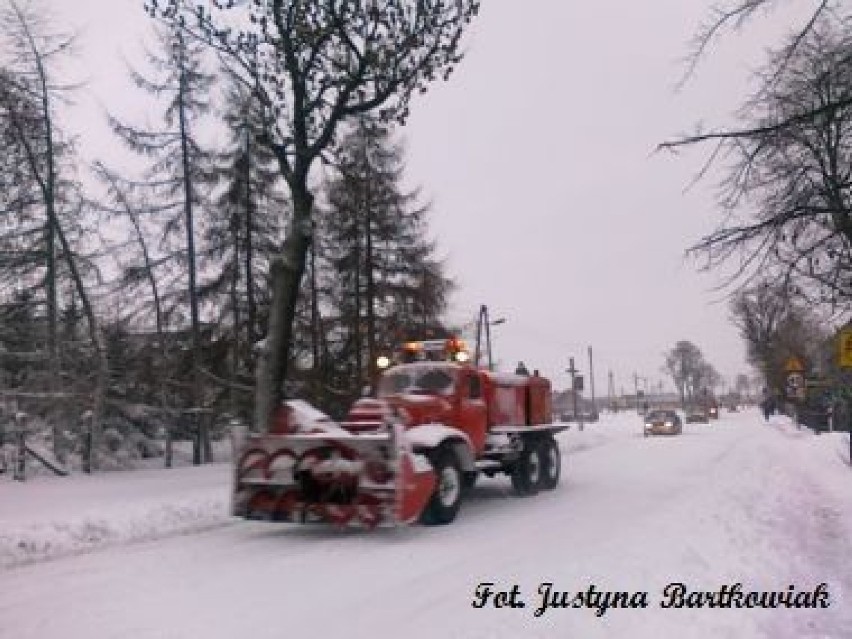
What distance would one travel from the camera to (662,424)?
42.6m

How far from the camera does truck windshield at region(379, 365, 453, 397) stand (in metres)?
15.3

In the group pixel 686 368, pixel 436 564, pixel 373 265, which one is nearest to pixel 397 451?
pixel 436 564

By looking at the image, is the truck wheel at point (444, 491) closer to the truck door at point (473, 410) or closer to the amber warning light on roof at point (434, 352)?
the truck door at point (473, 410)

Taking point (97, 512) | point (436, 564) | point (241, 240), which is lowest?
point (436, 564)

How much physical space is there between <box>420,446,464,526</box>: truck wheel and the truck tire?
3.40 meters

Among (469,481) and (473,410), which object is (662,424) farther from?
(473,410)

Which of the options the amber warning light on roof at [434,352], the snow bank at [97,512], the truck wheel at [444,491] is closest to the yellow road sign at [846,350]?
the amber warning light on roof at [434,352]

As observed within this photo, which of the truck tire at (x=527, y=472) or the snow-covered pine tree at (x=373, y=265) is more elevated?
the snow-covered pine tree at (x=373, y=265)

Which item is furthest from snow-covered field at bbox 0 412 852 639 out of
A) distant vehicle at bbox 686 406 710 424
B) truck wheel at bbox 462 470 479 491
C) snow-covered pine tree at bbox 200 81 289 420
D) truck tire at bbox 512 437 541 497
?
distant vehicle at bbox 686 406 710 424

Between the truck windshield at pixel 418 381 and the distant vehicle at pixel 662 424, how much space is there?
28389mm

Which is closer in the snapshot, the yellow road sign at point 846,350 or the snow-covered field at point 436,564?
the snow-covered field at point 436,564

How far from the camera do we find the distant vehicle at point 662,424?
1668 inches

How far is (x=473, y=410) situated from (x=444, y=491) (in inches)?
91.9

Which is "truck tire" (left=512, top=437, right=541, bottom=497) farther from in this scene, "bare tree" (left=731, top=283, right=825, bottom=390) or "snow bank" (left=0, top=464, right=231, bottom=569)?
"bare tree" (left=731, top=283, right=825, bottom=390)
